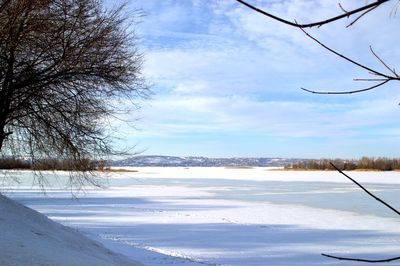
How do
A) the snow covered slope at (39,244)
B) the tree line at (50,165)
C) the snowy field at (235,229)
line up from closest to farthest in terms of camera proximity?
the snow covered slope at (39,244), the tree line at (50,165), the snowy field at (235,229)

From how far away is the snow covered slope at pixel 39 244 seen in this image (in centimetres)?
529

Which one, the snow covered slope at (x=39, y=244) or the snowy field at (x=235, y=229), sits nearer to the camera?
the snow covered slope at (x=39, y=244)

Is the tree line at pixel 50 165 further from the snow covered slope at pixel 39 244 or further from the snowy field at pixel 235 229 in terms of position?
the snow covered slope at pixel 39 244

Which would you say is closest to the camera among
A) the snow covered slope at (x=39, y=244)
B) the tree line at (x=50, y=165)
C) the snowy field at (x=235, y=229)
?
the snow covered slope at (x=39, y=244)

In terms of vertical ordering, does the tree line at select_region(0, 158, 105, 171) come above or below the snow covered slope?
above

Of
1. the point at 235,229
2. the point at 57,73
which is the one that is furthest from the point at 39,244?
the point at 235,229

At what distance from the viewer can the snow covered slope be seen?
17.3 feet

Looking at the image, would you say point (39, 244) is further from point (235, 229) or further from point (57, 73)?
point (235, 229)

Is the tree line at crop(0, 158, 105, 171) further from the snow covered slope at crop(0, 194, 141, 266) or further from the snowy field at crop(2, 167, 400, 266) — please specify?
the snow covered slope at crop(0, 194, 141, 266)

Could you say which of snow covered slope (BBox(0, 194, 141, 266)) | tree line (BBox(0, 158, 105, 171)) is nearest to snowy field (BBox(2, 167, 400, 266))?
tree line (BBox(0, 158, 105, 171))

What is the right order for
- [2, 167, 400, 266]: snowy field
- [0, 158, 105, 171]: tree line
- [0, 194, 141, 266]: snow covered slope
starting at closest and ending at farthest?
1. [0, 194, 141, 266]: snow covered slope
2. [0, 158, 105, 171]: tree line
3. [2, 167, 400, 266]: snowy field

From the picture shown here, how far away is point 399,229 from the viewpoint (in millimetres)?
14828

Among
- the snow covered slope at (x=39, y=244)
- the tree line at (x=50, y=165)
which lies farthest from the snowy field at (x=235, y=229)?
the snow covered slope at (x=39, y=244)

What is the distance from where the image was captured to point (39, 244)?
5957mm
